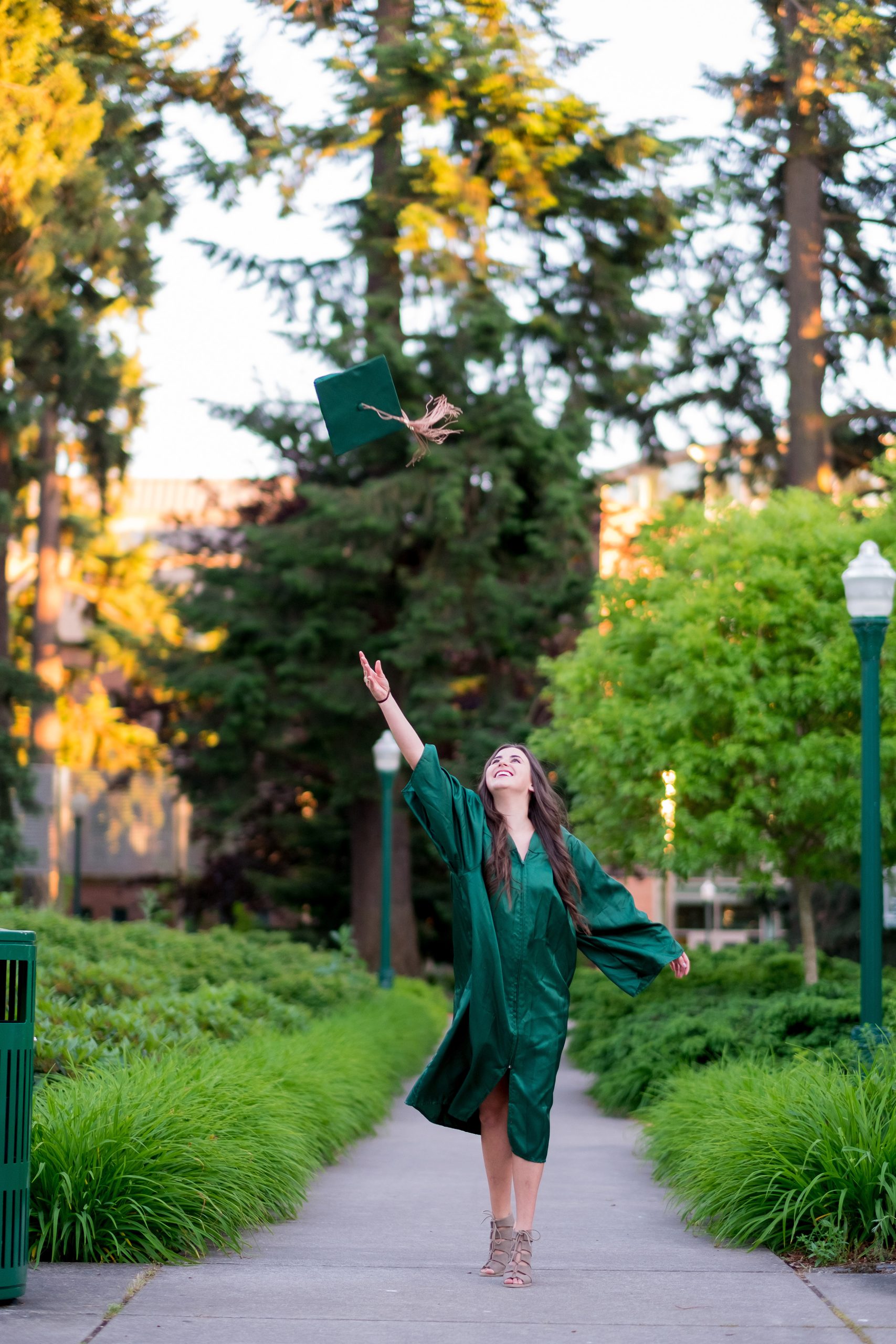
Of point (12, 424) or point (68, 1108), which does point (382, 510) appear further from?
point (68, 1108)

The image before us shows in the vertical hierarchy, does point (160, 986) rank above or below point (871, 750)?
below

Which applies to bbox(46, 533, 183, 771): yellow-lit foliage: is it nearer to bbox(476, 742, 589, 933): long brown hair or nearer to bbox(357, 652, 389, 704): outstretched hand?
bbox(476, 742, 589, 933): long brown hair

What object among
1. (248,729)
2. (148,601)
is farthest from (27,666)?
(248,729)

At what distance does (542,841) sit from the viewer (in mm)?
5543

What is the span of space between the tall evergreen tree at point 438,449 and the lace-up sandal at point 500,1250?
17.6 meters

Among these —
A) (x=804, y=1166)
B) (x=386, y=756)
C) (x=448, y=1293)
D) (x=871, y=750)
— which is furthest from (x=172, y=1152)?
(x=386, y=756)

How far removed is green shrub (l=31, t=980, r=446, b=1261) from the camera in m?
5.46

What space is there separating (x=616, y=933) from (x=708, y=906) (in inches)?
1794

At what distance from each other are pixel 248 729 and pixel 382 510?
4.17 metres

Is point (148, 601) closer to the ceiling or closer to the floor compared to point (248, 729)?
closer to the ceiling

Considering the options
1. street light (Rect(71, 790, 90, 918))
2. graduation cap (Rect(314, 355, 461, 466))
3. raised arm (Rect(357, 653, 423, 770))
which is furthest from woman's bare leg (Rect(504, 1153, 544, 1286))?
street light (Rect(71, 790, 90, 918))

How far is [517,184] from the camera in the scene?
2352 centimetres

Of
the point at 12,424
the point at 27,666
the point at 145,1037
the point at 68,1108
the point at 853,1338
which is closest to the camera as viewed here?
the point at 853,1338

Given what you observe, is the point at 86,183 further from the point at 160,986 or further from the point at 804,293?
the point at 160,986
